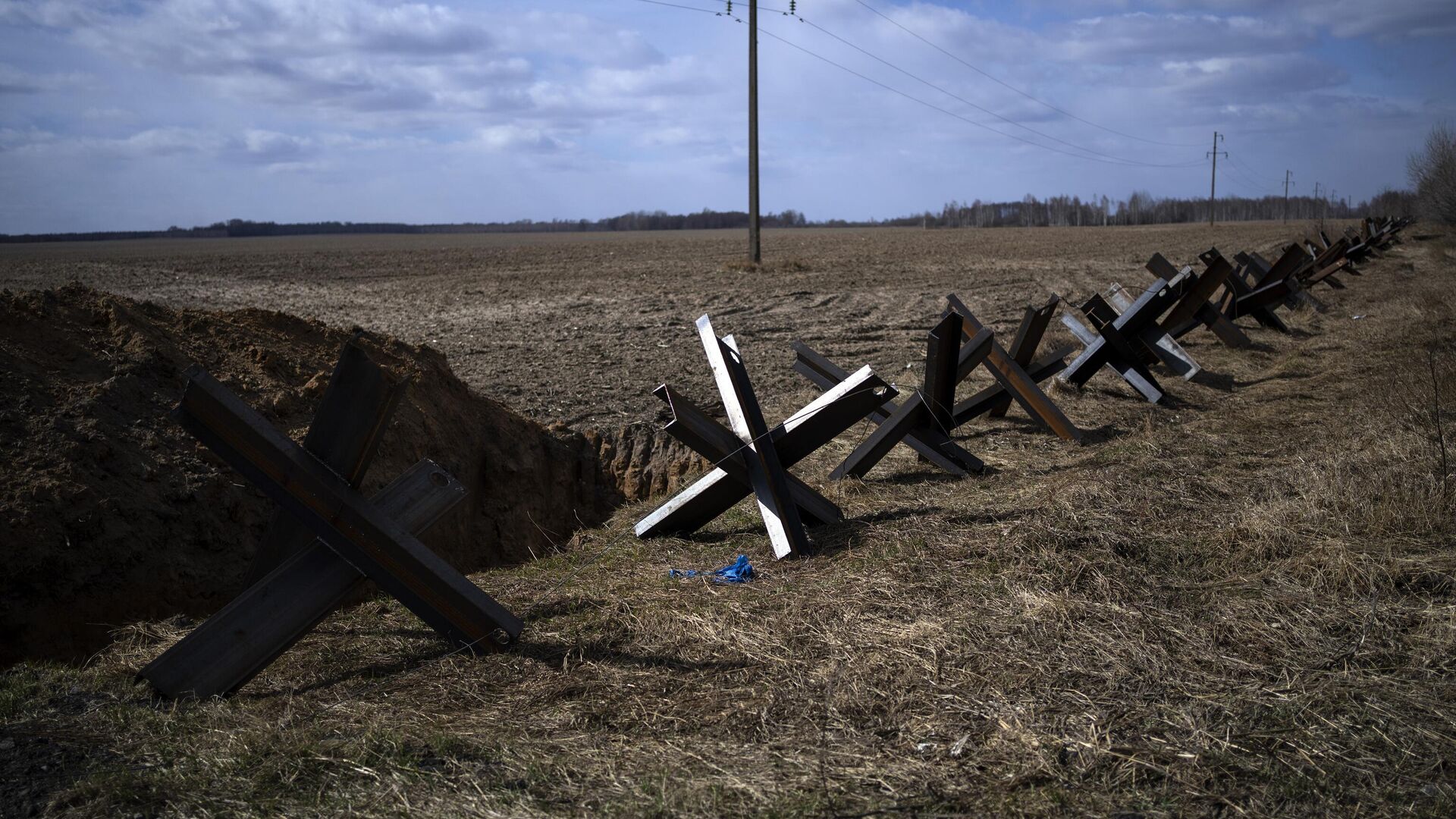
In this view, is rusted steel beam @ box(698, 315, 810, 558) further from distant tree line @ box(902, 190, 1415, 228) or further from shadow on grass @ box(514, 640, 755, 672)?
distant tree line @ box(902, 190, 1415, 228)

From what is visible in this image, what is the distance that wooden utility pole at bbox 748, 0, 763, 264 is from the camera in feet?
85.3

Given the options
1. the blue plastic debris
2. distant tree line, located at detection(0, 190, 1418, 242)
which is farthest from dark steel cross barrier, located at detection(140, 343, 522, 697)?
distant tree line, located at detection(0, 190, 1418, 242)

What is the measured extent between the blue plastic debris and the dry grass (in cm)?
12

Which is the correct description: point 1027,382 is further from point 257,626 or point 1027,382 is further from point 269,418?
point 257,626

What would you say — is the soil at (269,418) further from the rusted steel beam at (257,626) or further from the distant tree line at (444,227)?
the distant tree line at (444,227)

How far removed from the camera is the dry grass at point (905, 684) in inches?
103

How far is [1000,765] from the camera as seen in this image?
2.72 meters

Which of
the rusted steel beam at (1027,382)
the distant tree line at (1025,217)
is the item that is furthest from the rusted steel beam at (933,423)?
the distant tree line at (1025,217)

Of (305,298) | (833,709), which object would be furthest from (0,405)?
(305,298)

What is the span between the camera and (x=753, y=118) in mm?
26047

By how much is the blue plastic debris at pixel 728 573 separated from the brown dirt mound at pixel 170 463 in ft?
4.69

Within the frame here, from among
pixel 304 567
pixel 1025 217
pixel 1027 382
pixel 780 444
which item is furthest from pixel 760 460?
pixel 1025 217

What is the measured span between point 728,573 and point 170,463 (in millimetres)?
3231

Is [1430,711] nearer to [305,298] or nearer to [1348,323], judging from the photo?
[1348,323]
